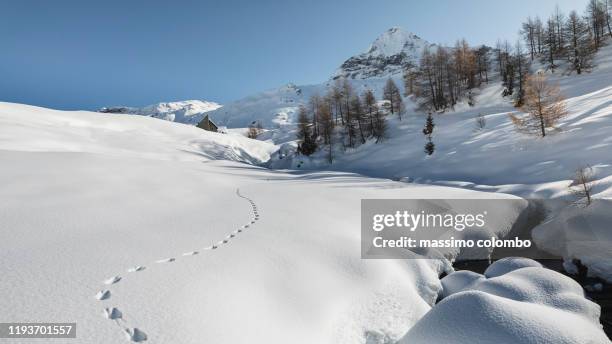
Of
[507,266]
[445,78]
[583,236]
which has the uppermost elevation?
[445,78]

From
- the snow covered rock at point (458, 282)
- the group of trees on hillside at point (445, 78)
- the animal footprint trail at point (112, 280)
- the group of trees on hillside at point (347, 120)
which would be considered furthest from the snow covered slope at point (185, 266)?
the group of trees on hillside at point (445, 78)

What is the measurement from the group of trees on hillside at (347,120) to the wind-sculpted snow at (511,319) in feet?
117

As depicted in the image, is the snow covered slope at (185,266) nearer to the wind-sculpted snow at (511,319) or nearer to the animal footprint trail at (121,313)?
the animal footprint trail at (121,313)

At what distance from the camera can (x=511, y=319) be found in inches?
212

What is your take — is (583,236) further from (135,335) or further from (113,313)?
(113,313)

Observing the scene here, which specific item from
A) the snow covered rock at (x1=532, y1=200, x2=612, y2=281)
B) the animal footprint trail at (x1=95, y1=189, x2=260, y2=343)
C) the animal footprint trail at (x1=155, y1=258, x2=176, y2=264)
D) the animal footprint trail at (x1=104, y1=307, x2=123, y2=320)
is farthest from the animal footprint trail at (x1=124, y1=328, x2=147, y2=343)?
the snow covered rock at (x1=532, y1=200, x2=612, y2=281)

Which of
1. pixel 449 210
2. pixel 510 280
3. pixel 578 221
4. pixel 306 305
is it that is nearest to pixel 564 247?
pixel 578 221

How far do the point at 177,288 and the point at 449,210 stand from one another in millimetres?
13055

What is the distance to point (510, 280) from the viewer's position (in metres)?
7.82

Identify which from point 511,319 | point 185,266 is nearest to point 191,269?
point 185,266

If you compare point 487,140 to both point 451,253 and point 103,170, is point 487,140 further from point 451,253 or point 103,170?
point 103,170

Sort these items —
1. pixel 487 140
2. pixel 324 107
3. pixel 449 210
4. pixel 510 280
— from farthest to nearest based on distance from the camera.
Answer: pixel 324 107 → pixel 487 140 → pixel 449 210 → pixel 510 280

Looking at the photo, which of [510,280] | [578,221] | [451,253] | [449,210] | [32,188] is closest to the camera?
[510,280]

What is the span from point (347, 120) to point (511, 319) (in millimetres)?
42941
